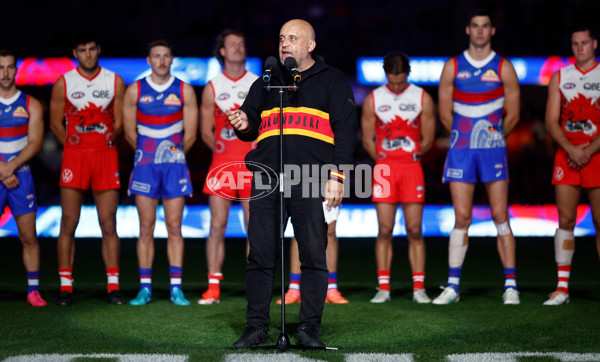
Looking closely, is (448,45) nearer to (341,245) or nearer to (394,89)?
(341,245)

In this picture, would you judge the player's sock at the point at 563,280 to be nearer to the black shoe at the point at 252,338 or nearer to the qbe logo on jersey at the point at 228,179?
the qbe logo on jersey at the point at 228,179

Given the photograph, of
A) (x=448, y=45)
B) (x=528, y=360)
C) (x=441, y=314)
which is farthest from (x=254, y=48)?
(x=528, y=360)

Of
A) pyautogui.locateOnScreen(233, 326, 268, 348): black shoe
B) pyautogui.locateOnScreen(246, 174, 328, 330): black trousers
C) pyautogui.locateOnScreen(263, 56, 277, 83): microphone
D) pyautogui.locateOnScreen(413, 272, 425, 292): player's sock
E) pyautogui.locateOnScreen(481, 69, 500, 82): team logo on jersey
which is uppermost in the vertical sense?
pyautogui.locateOnScreen(481, 69, 500, 82): team logo on jersey

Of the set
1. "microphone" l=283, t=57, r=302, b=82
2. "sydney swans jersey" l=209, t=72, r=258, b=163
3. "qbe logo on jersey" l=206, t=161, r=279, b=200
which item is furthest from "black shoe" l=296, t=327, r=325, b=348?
"sydney swans jersey" l=209, t=72, r=258, b=163

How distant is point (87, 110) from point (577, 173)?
4086 mm

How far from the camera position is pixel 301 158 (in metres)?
4.60

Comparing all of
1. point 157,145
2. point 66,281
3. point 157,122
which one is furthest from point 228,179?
point 66,281

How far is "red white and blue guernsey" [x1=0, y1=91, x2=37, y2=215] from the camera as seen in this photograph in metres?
6.39

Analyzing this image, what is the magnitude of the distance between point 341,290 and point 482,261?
3287 millimetres

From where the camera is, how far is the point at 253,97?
4.74m

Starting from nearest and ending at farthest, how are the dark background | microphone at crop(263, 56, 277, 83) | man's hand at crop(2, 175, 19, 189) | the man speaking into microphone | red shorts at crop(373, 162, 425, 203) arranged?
microphone at crop(263, 56, 277, 83) < the man speaking into microphone < man's hand at crop(2, 175, 19, 189) < red shorts at crop(373, 162, 425, 203) < the dark background

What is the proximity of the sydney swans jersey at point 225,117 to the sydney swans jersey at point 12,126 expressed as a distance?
5.18 ft

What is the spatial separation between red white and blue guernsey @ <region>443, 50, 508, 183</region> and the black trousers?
90.2 inches

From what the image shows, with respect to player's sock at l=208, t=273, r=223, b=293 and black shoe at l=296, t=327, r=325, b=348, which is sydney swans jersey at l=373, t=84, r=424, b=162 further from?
black shoe at l=296, t=327, r=325, b=348
